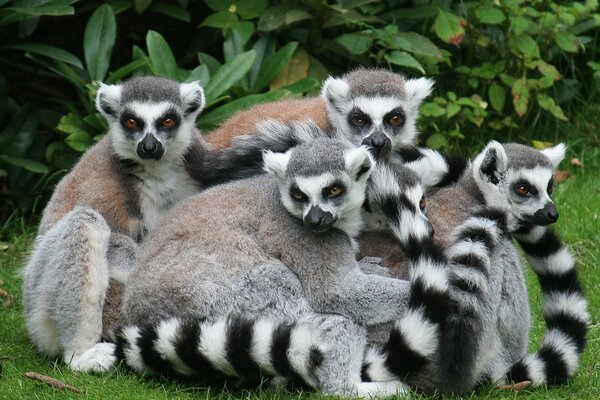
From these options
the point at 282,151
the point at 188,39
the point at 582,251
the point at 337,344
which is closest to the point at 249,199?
the point at 282,151

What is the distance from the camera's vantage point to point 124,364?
226 inches

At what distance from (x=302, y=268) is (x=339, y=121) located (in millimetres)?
1935

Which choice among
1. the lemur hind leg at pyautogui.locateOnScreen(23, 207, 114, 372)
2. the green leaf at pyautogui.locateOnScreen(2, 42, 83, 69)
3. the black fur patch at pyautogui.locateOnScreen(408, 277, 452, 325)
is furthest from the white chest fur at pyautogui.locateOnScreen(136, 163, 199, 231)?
the green leaf at pyautogui.locateOnScreen(2, 42, 83, 69)

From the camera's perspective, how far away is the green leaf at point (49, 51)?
9.11 m

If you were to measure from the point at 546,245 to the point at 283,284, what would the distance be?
157 cm

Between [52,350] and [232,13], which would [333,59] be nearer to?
[232,13]

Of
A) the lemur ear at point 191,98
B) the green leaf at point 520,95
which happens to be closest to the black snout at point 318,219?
the lemur ear at point 191,98

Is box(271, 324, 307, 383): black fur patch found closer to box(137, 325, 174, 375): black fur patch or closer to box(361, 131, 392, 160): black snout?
box(137, 325, 174, 375): black fur patch

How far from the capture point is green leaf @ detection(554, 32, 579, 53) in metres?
9.80

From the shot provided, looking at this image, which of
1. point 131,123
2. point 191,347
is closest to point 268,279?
point 191,347

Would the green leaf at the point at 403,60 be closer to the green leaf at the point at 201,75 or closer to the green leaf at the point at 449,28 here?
the green leaf at the point at 449,28

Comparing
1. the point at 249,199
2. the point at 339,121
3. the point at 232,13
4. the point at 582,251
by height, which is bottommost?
the point at 582,251

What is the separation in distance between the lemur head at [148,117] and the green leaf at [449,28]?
3.43 metres

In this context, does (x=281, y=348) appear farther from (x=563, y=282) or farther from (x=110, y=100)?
(x=110, y=100)
